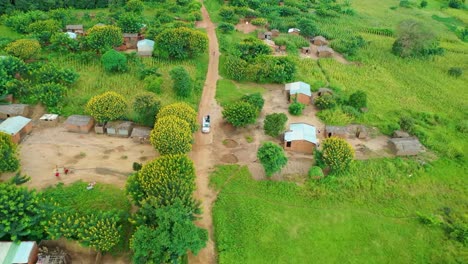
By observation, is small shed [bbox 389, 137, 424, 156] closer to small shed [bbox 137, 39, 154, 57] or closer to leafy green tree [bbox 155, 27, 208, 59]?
leafy green tree [bbox 155, 27, 208, 59]

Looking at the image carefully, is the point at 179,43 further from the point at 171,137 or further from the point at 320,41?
the point at 320,41

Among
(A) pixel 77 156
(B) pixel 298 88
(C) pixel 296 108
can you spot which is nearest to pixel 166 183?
(A) pixel 77 156

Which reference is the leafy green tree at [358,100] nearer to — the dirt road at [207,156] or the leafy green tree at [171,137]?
the dirt road at [207,156]

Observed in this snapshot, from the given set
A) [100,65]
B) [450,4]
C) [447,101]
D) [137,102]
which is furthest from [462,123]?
[450,4]

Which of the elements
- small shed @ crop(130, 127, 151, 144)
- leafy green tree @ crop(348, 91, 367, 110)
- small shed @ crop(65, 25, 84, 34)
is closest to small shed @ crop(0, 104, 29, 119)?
small shed @ crop(130, 127, 151, 144)

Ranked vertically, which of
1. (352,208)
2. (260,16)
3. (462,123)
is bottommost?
(352,208)

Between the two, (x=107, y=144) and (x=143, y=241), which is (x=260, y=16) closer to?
(x=107, y=144)

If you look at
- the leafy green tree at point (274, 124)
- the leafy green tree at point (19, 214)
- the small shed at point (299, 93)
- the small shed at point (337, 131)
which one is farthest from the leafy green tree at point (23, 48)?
the small shed at point (337, 131)
